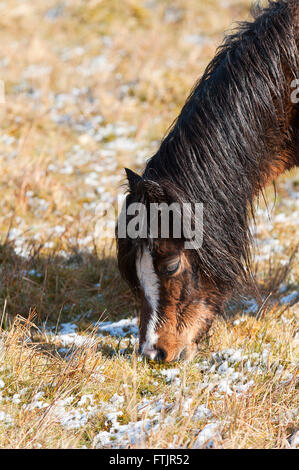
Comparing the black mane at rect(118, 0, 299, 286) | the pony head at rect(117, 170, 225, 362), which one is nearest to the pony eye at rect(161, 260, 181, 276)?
the pony head at rect(117, 170, 225, 362)

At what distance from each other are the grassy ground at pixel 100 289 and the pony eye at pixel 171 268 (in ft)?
2.03

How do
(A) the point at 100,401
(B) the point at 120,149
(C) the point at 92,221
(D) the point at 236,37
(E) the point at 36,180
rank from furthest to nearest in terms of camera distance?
(B) the point at 120,149 → (E) the point at 36,180 → (C) the point at 92,221 → (D) the point at 236,37 → (A) the point at 100,401

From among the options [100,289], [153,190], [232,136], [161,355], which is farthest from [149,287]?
[100,289]

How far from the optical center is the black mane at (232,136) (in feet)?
9.76

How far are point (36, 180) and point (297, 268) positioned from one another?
11.2ft

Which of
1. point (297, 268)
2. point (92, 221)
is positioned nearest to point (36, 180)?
point (92, 221)

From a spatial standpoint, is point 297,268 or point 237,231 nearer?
point 237,231

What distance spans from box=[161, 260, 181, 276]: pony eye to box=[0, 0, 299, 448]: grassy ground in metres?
0.62

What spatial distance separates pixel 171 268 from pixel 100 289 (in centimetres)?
165

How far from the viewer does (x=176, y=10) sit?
11.8m

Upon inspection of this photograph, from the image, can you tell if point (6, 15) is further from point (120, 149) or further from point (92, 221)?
point (92, 221)

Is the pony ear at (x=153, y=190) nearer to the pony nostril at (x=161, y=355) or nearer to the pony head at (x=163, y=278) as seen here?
the pony head at (x=163, y=278)

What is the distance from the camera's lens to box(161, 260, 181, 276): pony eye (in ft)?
9.61

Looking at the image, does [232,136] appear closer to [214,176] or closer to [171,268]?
[214,176]
